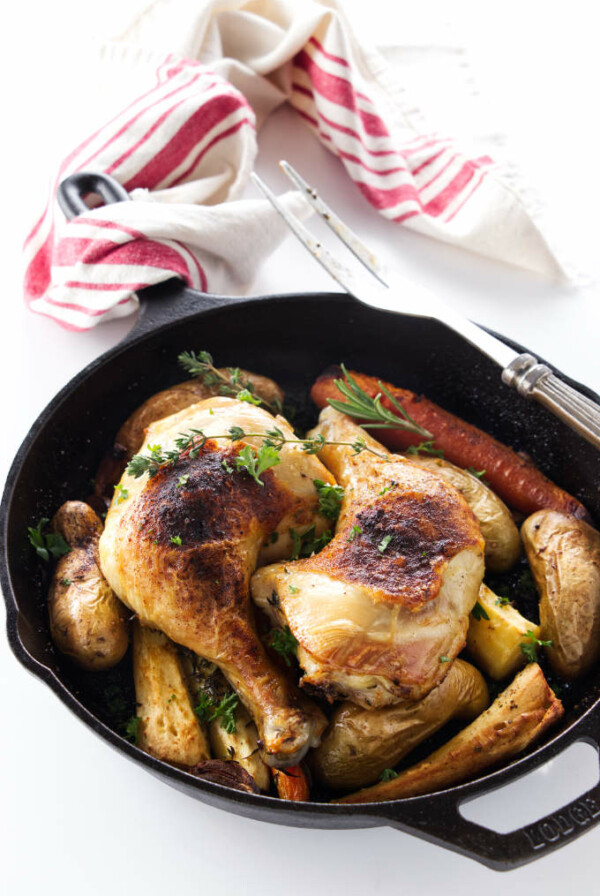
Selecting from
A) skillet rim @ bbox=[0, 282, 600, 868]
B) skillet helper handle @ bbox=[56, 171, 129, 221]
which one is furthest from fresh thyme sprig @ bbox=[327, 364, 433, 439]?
skillet helper handle @ bbox=[56, 171, 129, 221]

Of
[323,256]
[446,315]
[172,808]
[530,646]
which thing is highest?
[446,315]

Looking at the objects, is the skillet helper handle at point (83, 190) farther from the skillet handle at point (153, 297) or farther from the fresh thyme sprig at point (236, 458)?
the fresh thyme sprig at point (236, 458)

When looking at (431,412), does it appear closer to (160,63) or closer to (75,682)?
(75,682)

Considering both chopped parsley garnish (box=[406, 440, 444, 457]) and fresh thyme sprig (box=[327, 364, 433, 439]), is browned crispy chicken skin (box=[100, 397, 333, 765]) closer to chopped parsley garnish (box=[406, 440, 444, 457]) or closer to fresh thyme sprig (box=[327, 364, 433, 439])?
fresh thyme sprig (box=[327, 364, 433, 439])

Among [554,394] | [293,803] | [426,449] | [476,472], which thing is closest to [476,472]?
[476,472]

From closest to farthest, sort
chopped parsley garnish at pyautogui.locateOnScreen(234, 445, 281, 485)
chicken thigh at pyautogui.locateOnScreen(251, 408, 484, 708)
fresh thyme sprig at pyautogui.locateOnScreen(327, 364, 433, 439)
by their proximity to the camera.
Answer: chicken thigh at pyautogui.locateOnScreen(251, 408, 484, 708) < chopped parsley garnish at pyautogui.locateOnScreen(234, 445, 281, 485) < fresh thyme sprig at pyautogui.locateOnScreen(327, 364, 433, 439)

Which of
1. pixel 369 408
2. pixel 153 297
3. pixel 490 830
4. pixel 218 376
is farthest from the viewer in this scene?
pixel 153 297

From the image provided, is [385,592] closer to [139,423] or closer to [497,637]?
[497,637]
